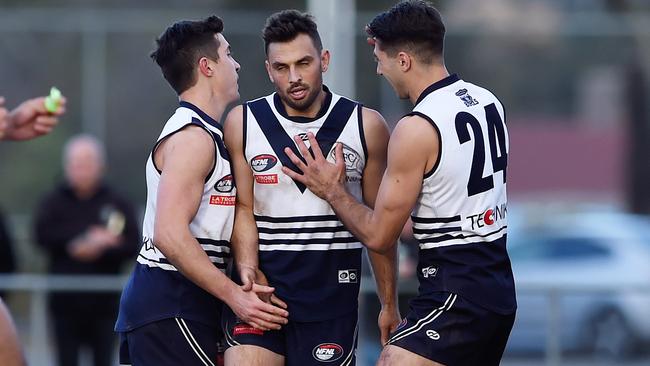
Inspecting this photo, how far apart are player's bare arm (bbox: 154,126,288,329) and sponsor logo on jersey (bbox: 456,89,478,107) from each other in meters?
1.11

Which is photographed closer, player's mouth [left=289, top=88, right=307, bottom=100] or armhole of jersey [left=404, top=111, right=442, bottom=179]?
armhole of jersey [left=404, top=111, right=442, bottom=179]

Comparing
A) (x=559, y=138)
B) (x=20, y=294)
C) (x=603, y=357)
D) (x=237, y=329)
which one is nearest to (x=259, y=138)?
(x=237, y=329)

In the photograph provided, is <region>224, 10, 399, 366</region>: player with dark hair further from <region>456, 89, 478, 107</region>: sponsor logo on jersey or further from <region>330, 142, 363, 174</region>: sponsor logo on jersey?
<region>456, 89, 478, 107</region>: sponsor logo on jersey

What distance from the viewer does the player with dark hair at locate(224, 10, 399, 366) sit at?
225 inches

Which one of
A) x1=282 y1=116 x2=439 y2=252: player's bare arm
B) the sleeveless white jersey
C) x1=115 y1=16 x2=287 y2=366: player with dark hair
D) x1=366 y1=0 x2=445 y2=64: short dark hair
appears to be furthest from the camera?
the sleeveless white jersey

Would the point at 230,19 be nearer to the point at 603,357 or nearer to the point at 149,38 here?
the point at 149,38

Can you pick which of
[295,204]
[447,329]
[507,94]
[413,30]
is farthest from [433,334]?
[507,94]

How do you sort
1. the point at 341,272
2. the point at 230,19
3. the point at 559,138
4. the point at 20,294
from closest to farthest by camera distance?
the point at 341,272
the point at 20,294
the point at 230,19
the point at 559,138

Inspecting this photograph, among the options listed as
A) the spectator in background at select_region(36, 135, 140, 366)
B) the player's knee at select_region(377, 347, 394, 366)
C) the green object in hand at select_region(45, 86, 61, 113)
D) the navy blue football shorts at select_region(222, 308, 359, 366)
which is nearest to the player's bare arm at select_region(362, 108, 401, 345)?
the navy blue football shorts at select_region(222, 308, 359, 366)

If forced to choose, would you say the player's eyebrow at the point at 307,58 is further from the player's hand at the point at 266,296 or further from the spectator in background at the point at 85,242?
the spectator in background at the point at 85,242

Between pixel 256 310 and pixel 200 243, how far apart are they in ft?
1.43

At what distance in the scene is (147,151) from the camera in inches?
735

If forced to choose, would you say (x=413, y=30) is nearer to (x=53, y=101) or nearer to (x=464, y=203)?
(x=464, y=203)

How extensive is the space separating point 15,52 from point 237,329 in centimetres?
1323
